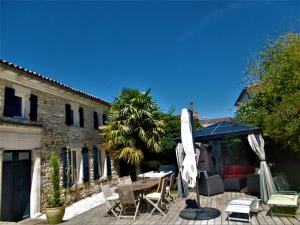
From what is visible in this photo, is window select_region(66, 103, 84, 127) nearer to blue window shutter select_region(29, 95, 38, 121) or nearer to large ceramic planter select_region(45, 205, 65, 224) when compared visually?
blue window shutter select_region(29, 95, 38, 121)

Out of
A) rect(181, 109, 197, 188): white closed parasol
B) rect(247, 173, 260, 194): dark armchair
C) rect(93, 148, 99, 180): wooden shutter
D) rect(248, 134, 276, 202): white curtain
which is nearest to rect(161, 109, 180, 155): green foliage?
rect(93, 148, 99, 180): wooden shutter

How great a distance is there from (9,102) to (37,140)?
1827 millimetres

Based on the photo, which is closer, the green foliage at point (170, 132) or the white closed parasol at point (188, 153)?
the white closed parasol at point (188, 153)

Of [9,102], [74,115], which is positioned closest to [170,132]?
[74,115]

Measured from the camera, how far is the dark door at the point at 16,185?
8367mm

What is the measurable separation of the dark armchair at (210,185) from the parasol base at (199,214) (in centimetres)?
233

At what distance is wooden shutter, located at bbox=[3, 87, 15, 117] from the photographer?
8409 mm

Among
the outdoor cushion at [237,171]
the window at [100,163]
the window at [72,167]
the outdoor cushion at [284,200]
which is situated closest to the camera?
the outdoor cushion at [284,200]

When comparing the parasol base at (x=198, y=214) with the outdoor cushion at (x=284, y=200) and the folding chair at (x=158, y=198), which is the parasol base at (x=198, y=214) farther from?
the outdoor cushion at (x=284, y=200)

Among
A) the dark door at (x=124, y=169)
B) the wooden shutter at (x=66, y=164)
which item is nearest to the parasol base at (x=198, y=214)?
the wooden shutter at (x=66, y=164)

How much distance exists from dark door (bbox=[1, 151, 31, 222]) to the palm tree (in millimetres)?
5069

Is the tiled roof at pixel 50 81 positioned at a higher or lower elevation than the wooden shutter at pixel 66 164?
higher

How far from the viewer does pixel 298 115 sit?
25.9ft

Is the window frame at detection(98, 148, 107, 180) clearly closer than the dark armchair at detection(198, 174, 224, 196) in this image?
No
